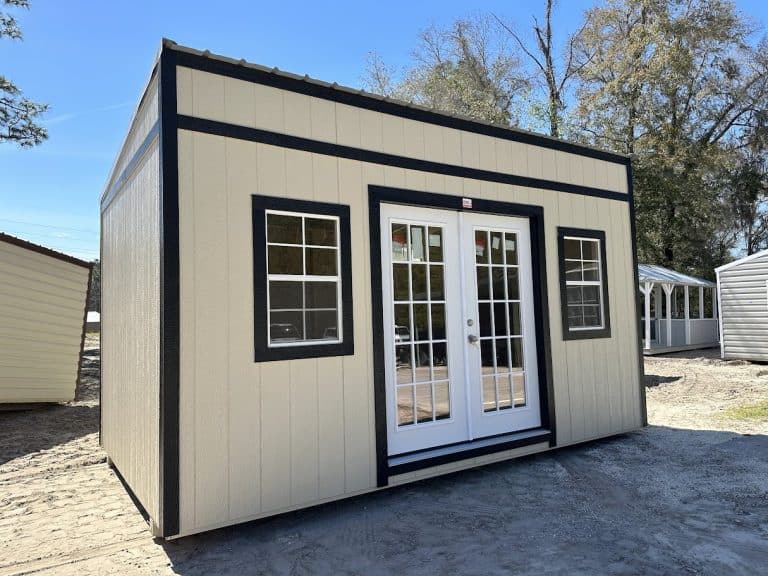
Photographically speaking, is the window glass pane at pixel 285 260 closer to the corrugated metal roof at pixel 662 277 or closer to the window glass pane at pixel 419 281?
the window glass pane at pixel 419 281

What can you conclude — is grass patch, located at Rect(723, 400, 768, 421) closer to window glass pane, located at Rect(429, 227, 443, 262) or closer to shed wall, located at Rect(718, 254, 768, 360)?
window glass pane, located at Rect(429, 227, 443, 262)

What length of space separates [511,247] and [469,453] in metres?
1.82

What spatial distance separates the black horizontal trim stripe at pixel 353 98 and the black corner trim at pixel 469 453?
8.51 ft

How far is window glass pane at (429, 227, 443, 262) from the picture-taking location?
4355 millimetres

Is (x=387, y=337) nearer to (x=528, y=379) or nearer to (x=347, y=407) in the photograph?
(x=347, y=407)

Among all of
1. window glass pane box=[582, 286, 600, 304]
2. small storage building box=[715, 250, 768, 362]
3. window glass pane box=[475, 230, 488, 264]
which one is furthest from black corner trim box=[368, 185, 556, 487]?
small storage building box=[715, 250, 768, 362]

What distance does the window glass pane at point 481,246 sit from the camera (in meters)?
4.64

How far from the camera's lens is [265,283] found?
344 centimetres

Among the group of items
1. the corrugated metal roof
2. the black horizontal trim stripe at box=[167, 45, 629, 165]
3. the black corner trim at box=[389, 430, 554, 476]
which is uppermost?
the black horizontal trim stripe at box=[167, 45, 629, 165]

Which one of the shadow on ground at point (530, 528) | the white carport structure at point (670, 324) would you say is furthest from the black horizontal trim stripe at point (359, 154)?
the white carport structure at point (670, 324)

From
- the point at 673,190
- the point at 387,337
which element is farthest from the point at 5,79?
the point at 673,190

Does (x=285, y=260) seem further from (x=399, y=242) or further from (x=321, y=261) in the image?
(x=399, y=242)

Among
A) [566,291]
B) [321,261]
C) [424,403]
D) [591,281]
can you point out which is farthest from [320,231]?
[591,281]

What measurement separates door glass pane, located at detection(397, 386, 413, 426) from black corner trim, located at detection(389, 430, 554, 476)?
30cm
